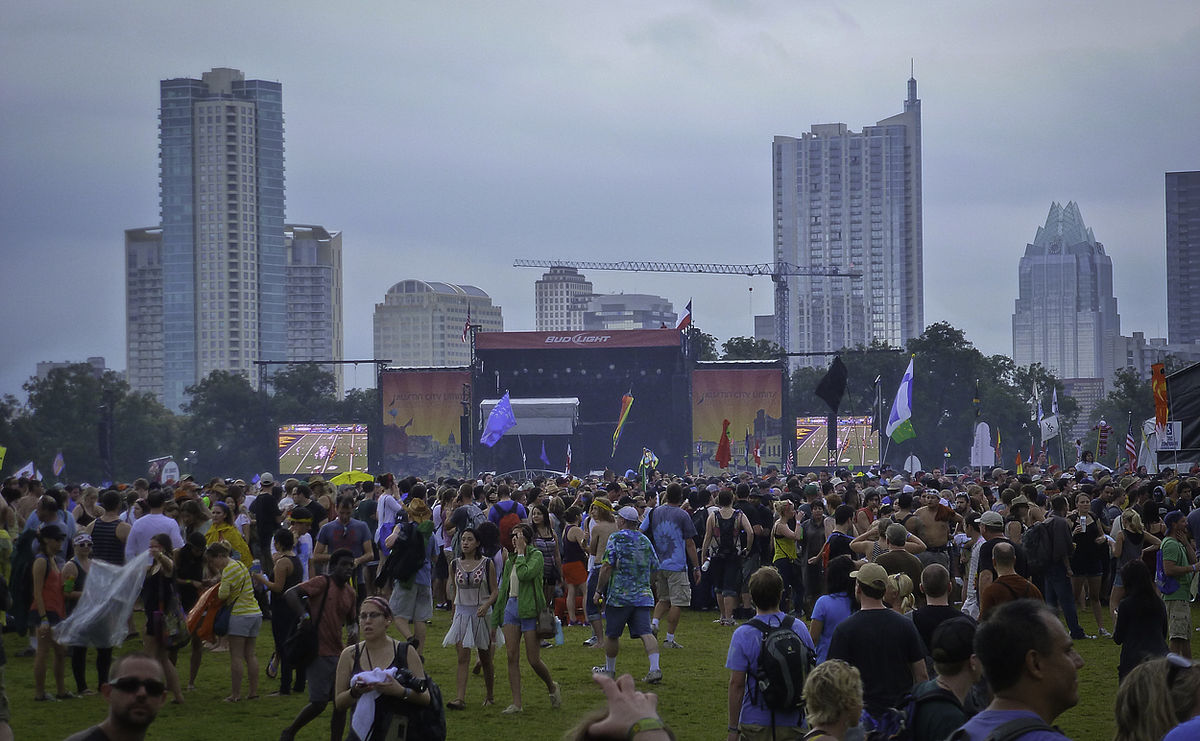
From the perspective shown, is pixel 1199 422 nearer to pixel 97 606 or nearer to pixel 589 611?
pixel 589 611

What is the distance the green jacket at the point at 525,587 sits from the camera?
1043cm

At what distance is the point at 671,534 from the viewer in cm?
1464

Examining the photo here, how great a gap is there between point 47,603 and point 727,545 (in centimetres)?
797

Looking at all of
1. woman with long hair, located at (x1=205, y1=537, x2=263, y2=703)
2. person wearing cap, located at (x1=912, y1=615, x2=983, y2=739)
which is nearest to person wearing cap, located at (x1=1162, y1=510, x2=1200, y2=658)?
person wearing cap, located at (x1=912, y1=615, x2=983, y2=739)

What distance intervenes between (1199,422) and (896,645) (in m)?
12.4

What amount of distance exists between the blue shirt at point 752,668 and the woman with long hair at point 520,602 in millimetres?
3751

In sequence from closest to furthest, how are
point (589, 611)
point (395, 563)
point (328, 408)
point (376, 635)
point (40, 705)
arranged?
point (376, 635) → point (40, 705) → point (395, 563) → point (589, 611) → point (328, 408)

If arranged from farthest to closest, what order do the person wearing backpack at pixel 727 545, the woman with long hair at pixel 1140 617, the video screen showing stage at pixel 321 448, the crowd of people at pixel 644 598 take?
the video screen showing stage at pixel 321 448
the person wearing backpack at pixel 727 545
the woman with long hair at pixel 1140 617
the crowd of people at pixel 644 598

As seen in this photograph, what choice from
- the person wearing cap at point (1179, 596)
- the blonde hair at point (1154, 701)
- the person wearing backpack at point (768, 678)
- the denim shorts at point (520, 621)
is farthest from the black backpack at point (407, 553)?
the blonde hair at point (1154, 701)

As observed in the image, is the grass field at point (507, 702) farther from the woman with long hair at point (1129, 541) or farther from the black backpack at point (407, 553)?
the black backpack at point (407, 553)

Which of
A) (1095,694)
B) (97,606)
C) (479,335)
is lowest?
(1095,694)

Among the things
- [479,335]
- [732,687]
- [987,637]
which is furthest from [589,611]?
[479,335]

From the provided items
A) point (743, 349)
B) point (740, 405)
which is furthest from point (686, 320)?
point (743, 349)

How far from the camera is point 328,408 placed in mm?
90000
